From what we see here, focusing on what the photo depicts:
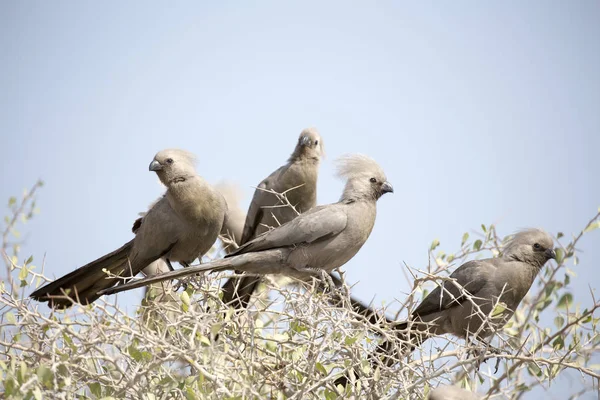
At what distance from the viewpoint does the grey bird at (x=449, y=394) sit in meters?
4.41

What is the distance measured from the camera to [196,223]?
253 inches

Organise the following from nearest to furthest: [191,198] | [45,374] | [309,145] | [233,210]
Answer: [45,374]
[191,198]
[309,145]
[233,210]

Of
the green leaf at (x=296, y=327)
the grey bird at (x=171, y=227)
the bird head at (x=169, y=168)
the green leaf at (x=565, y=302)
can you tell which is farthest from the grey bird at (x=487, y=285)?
the bird head at (x=169, y=168)

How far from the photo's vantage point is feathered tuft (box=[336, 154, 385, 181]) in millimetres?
6113

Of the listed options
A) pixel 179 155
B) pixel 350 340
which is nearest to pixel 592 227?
pixel 350 340

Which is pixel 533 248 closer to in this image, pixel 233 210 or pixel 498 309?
pixel 498 309

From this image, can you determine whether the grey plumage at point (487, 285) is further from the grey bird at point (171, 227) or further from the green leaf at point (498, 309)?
the grey bird at point (171, 227)

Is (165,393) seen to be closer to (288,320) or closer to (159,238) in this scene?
(288,320)

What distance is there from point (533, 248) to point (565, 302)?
1.79ft

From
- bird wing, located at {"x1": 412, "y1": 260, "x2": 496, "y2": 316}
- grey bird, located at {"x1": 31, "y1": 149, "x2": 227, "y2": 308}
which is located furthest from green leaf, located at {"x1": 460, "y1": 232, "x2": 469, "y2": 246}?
grey bird, located at {"x1": 31, "y1": 149, "x2": 227, "y2": 308}

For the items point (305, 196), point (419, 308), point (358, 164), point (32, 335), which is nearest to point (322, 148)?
point (305, 196)

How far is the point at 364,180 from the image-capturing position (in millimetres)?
→ 6078

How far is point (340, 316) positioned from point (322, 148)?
11.5ft

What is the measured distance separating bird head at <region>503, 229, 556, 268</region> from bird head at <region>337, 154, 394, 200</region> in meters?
1.29
